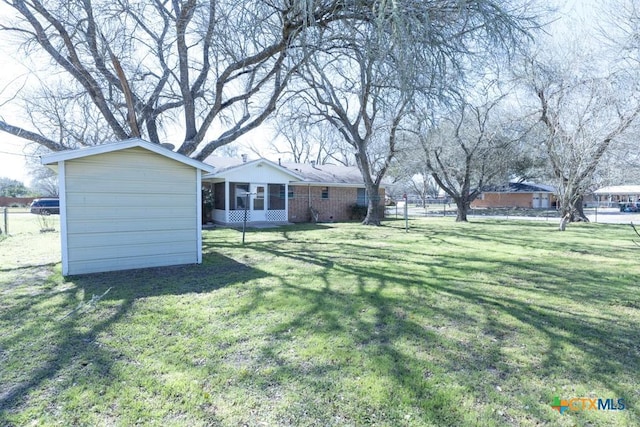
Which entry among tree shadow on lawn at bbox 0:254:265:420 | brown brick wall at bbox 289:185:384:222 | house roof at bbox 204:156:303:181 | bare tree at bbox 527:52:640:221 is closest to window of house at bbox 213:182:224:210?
house roof at bbox 204:156:303:181

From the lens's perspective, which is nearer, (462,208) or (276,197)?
(276,197)

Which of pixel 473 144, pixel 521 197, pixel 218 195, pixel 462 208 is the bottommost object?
pixel 462 208

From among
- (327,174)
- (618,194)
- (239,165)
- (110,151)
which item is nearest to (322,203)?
(327,174)

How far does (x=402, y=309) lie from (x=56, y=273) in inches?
228

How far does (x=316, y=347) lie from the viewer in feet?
10.6

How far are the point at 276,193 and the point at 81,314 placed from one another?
12844 millimetres

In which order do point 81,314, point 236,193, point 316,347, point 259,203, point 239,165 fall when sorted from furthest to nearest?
point 259,203 → point 236,193 → point 239,165 → point 81,314 → point 316,347

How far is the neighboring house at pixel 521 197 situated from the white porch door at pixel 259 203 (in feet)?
96.2

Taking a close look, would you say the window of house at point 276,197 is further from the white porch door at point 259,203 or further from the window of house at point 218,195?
the window of house at point 218,195

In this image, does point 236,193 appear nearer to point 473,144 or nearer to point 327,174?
point 327,174

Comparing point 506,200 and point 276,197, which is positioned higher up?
point 506,200

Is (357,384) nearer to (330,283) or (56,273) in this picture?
(330,283)

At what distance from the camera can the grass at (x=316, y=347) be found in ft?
7.74

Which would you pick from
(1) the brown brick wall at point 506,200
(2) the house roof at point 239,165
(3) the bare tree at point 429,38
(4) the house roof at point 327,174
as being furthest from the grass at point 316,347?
(1) the brown brick wall at point 506,200
